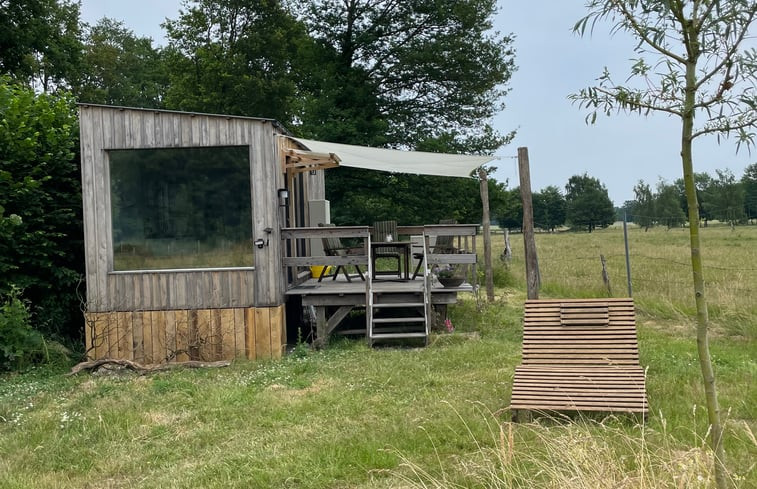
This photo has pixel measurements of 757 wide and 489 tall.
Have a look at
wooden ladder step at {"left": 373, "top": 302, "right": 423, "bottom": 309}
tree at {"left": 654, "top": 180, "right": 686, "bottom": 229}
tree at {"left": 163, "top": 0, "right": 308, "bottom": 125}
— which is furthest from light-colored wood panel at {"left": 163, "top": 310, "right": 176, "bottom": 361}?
tree at {"left": 654, "top": 180, "right": 686, "bottom": 229}

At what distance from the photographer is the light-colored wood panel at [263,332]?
771 centimetres

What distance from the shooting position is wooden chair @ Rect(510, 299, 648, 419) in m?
4.48

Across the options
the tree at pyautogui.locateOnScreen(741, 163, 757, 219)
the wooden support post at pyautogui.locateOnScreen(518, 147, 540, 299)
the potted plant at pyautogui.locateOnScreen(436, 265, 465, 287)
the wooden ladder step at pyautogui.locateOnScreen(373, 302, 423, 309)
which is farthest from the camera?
the tree at pyautogui.locateOnScreen(741, 163, 757, 219)

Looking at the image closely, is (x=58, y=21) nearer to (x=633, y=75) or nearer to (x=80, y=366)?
(x=80, y=366)

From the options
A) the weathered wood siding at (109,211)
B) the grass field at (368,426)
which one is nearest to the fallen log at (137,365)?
the grass field at (368,426)

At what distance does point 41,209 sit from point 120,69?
2340cm

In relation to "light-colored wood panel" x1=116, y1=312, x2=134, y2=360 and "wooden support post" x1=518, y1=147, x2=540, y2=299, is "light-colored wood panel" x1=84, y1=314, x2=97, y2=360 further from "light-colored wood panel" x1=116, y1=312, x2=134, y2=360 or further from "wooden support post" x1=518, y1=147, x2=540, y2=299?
"wooden support post" x1=518, y1=147, x2=540, y2=299

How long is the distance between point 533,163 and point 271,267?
3713 millimetres

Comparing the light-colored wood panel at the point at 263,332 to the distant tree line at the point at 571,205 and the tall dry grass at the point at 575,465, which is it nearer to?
the tall dry grass at the point at 575,465

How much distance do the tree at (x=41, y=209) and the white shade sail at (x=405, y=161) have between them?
349cm

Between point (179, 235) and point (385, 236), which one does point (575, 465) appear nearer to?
point (179, 235)

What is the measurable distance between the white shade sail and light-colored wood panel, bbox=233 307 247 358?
2992 mm

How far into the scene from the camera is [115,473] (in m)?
3.96

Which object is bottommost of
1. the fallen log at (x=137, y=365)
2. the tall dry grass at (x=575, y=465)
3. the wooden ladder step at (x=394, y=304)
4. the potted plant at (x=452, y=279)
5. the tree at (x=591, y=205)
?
the fallen log at (x=137, y=365)
